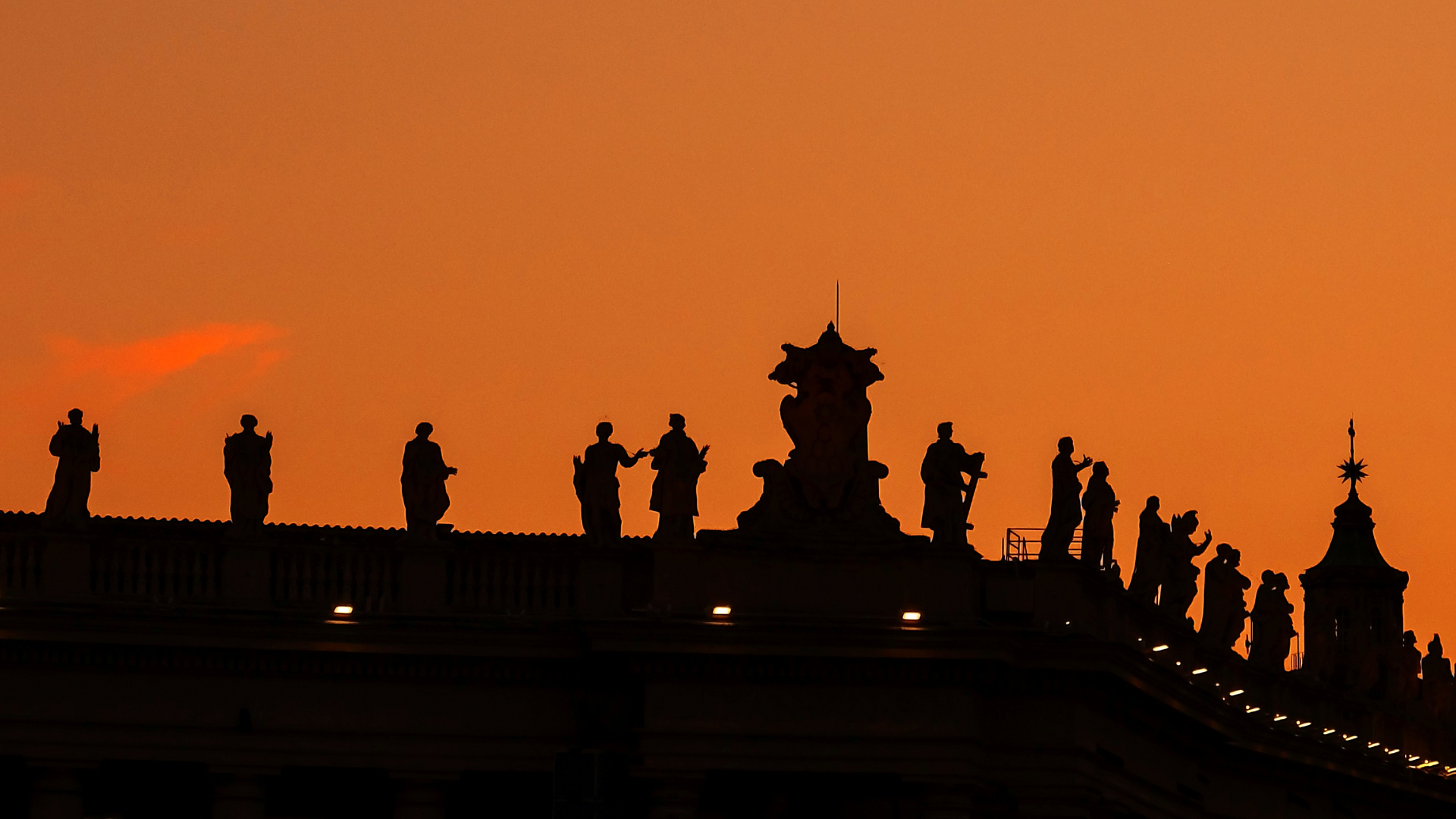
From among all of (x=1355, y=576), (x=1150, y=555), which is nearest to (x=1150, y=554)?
(x=1150, y=555)

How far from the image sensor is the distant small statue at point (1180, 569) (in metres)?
64.0

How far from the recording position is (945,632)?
54.3 meters

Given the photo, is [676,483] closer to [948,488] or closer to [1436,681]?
[948,488]

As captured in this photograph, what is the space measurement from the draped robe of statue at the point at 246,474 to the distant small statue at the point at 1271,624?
2463 centimetres

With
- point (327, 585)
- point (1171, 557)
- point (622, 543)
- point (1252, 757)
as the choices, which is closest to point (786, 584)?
point (622, 543)

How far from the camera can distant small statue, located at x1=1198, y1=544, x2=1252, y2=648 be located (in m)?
68.6

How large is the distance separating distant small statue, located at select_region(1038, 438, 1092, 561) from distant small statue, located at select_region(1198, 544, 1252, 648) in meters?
11.4

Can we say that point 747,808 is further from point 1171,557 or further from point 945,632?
point 1171,557

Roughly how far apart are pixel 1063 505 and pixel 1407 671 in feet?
97.3

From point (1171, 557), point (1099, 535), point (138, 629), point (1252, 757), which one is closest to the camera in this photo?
point (138, 629)

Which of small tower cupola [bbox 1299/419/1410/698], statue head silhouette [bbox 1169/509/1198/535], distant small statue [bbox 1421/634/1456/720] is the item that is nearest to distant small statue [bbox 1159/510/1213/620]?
statue head silhouette [bbox 1169/509/1198/535]

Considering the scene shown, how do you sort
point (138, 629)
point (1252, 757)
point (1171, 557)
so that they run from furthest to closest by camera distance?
1. point (1252, 757)
2. point (1171, 557)
3. point (138, 629)

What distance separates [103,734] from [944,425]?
42.0ft

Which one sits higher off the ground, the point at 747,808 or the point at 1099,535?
the point at 1099,535
